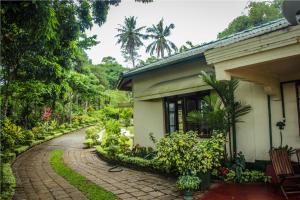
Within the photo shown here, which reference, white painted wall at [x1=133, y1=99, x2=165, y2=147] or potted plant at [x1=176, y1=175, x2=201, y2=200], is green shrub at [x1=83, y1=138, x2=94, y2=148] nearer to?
white painted wall at [x1=133, y1=99, x2=165, y2=147]

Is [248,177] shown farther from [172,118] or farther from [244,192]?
[172,118]

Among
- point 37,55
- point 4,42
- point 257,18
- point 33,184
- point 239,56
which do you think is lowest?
point 33,184

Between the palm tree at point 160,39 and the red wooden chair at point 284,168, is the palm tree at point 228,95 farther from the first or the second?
the palm tree at point 160,39

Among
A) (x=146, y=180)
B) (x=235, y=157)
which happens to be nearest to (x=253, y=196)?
(x=235, y=157)

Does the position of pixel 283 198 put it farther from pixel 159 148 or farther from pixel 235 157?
pixel 159 148

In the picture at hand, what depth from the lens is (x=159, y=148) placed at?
21.5 feet

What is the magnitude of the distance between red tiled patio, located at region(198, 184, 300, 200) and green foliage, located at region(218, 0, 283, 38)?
2596 cm

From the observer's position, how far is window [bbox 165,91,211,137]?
29.9ft

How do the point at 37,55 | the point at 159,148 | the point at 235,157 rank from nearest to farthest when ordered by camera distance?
the point at 159,148 < the point at 235,157 < the point at 37,55

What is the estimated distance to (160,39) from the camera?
150ft

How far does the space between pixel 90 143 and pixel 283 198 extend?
13207 millimetres

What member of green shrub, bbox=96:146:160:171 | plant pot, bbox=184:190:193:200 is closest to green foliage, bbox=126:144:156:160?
green shrub, bbox=96:146:160:171

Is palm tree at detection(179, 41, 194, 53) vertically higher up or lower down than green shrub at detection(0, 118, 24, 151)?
higher up

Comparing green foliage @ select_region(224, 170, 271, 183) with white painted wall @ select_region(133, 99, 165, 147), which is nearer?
green foliage @ select_region(224, 170, 271, 183)
